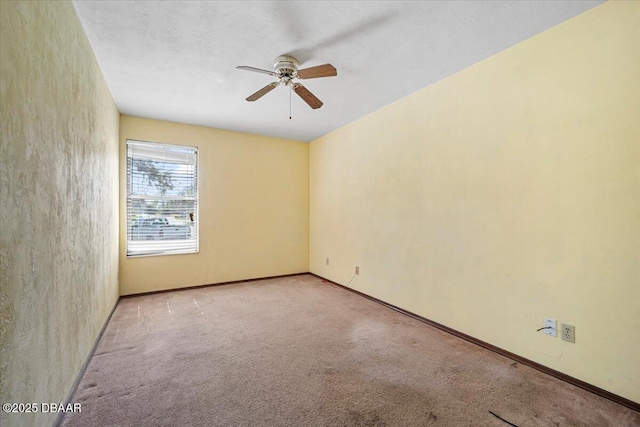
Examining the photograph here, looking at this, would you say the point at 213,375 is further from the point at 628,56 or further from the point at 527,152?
the point at 628,56

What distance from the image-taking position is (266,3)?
1.77 meters

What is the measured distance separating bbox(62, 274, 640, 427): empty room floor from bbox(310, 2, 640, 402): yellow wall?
327mm

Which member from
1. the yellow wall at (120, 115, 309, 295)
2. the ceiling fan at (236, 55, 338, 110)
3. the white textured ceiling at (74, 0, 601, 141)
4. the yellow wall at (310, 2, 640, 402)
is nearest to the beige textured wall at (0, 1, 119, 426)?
the white textured ceiling at (74, 0, 601, 141)

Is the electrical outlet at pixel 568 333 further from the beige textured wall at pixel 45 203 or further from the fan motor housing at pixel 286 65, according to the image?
the beige textured wall at pixel 45 203

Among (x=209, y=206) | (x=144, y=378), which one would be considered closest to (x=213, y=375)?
(x=144, y=378)

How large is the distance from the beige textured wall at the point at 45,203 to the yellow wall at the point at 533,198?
2.89 m

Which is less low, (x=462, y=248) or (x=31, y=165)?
(x=31, y=165)

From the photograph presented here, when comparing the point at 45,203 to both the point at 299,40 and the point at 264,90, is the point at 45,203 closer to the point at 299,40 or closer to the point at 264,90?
the point at 264,90

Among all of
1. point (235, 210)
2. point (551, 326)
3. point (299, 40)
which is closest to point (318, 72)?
point (299, 40)

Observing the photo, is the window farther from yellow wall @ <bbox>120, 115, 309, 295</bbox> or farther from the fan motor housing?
the fan motor housing

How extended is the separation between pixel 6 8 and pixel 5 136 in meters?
0.47

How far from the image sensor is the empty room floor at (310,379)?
158 centimetres

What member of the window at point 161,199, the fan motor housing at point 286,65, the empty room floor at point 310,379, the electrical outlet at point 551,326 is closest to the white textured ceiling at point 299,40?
the fan motor housing at point 286,65

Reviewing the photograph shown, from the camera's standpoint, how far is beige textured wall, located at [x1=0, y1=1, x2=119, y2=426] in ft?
3.39
